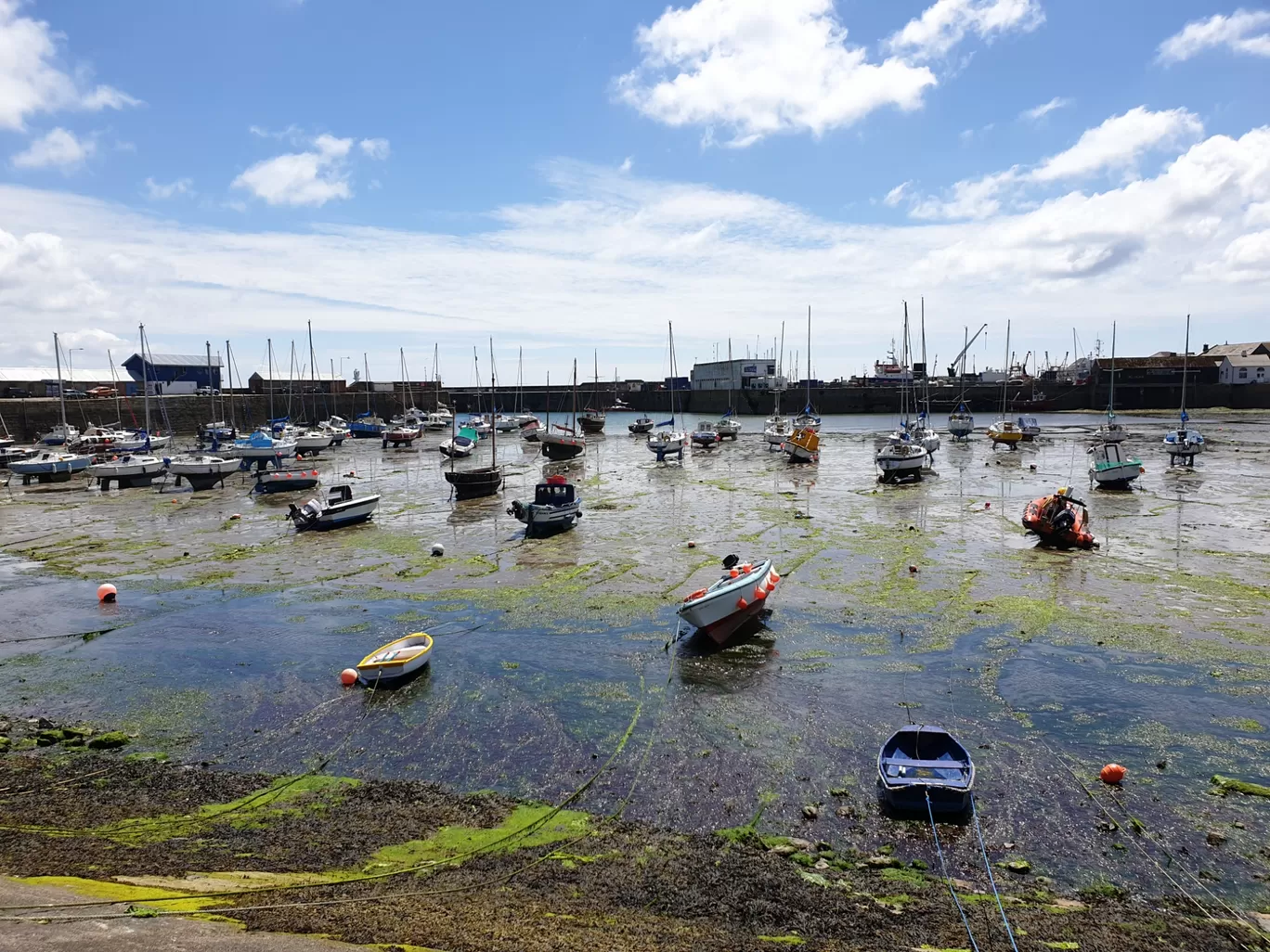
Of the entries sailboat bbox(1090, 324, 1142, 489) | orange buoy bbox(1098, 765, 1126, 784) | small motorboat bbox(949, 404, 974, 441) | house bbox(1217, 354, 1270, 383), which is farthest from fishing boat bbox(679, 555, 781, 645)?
house bbox(1217, 354, 1270, 383)

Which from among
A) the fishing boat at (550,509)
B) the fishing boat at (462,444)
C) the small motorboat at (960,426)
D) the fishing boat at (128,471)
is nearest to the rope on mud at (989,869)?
the fishing boat at (550,509)

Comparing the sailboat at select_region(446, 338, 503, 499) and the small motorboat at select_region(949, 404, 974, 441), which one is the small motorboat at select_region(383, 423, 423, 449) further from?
the small motorboat at select_region(949, 404, 974, 441)

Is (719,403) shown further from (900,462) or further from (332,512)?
(332,512)

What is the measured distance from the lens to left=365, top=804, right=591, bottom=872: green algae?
9883 mm

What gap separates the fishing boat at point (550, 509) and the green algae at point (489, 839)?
2123 cm

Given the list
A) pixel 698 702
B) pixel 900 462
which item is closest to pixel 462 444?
pixel 900 462

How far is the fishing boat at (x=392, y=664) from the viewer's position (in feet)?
52.6

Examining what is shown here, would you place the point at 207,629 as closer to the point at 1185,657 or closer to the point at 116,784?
the point at 116,784

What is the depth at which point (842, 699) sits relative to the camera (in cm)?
1502

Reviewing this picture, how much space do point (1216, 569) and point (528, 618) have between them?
829 inches

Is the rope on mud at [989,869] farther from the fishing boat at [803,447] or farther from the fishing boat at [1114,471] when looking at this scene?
the fishing boat at [803,447]

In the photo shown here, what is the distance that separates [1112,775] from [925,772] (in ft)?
9.46

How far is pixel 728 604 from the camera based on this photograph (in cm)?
1827

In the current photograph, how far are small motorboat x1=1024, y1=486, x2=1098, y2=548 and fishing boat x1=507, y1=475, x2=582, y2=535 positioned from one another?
1782 centimetres
